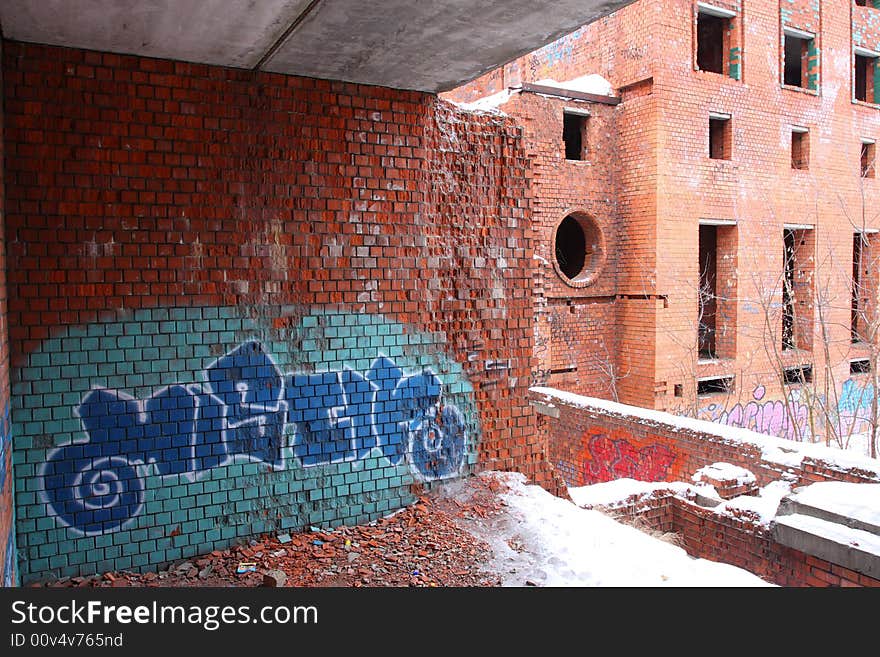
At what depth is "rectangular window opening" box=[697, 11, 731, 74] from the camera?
15242 mm

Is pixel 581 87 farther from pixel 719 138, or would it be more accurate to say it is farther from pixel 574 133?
pixel 719 138

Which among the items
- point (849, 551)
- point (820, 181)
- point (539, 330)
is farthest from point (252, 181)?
point (820, 181)

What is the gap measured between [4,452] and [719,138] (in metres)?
14.6

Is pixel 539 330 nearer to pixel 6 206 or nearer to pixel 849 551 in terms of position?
pixel 849 551

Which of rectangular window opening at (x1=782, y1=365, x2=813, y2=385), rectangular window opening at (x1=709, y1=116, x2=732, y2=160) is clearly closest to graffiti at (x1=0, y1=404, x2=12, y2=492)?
rectangular window opening at (x1=709, y1=116, x2=732, y2=160)

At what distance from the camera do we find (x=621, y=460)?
10695 millimetres

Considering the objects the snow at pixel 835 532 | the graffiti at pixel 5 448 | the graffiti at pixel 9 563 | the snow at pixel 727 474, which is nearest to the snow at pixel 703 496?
the snow at pixel 727 474

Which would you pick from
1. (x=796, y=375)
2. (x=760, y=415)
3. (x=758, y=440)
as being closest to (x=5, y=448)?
(x=758, y=440)

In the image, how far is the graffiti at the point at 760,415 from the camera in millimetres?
14141

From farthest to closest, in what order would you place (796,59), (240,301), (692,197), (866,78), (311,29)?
(796,59) < (866,78) < (692,197) < (240,301) < (311,29)

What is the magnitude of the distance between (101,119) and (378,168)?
1889 mm

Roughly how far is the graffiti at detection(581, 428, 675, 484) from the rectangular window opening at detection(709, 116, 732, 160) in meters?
7.31

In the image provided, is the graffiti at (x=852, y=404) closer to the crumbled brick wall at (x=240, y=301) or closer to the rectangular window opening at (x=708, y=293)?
the rectangular window opening at (x=708, y=293)

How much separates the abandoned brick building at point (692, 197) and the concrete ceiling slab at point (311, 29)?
830 centimetres
